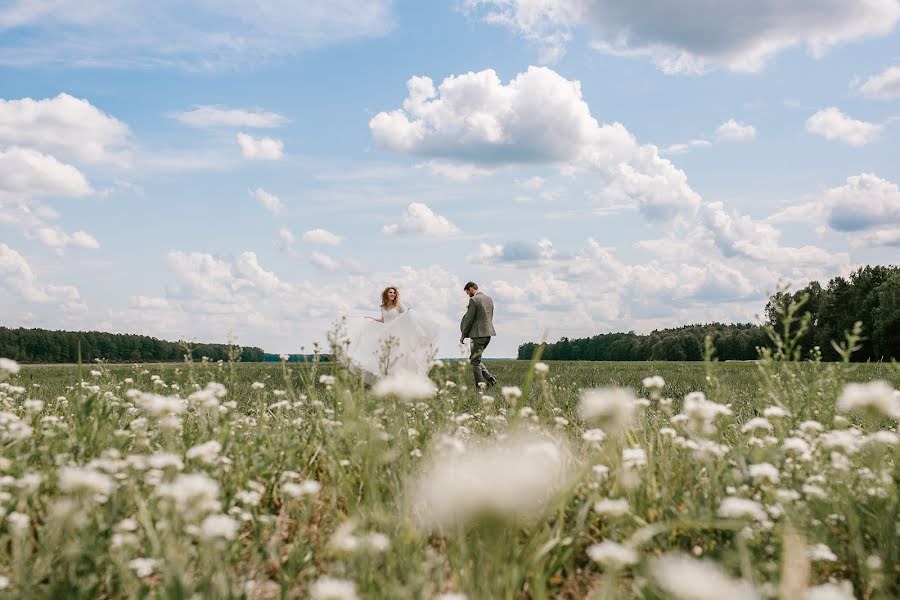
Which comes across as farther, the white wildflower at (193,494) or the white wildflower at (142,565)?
the white wildflower at (142,565)

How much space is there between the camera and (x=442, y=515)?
2479 millimetres

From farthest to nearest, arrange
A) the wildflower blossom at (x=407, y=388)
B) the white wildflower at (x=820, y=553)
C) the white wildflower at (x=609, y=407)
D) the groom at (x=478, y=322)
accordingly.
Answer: the groom at (x=478, y=322)
the white wildflower at (x=820, y=553)
the wildflower blossom at (x=407, y=388)
the white wildflower at (x=609, y=407)

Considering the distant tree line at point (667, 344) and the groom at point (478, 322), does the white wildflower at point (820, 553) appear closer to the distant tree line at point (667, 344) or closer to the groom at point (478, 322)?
the groom at point (478, 322)

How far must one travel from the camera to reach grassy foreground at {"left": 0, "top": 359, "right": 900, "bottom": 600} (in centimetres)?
212

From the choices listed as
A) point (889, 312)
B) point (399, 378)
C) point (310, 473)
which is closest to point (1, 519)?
point (310, 473)

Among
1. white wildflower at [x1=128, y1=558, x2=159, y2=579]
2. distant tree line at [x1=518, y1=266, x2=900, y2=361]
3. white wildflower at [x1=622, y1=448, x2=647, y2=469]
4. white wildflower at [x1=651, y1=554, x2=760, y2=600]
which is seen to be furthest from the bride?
distant tree line at [x1=518, y1=266, x2=900, y2=361]

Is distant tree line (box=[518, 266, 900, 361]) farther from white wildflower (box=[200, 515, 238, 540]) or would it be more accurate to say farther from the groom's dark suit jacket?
white wildflower (box=[200, 515, 238, 540])

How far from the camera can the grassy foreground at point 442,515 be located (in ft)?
6.97

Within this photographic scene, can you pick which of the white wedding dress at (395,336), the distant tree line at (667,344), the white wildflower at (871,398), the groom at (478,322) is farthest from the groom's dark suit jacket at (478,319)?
the distant tree line at (667,344)

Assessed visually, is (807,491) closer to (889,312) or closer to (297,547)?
(297,547)

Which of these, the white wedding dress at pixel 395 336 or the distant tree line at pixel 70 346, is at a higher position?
the white wedding dress at pixel 395 336

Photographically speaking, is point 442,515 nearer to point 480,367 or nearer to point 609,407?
point 609,407

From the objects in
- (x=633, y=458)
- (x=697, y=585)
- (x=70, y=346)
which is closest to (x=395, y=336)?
(x=633, y=458)

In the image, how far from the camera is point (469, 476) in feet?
5.38
